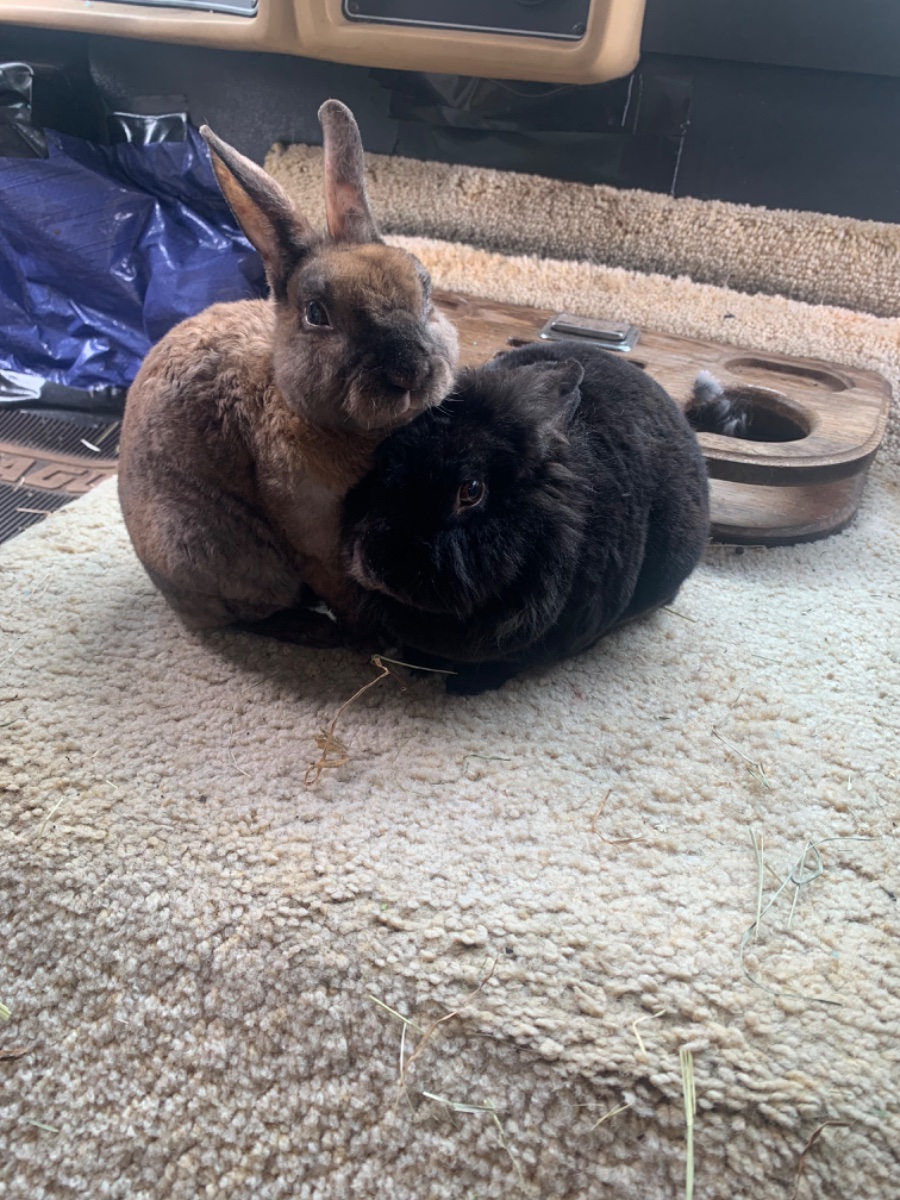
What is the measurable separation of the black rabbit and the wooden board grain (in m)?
0.54

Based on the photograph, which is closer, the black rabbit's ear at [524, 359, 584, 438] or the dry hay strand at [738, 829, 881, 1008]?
the dry hay strand at [738, 829, 881, 1008]

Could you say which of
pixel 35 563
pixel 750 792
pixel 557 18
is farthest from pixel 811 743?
pixel 557 18

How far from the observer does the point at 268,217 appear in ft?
4.89

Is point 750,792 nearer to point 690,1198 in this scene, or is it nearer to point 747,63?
point 690,1198

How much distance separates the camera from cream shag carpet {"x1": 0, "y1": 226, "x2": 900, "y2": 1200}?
1090mm

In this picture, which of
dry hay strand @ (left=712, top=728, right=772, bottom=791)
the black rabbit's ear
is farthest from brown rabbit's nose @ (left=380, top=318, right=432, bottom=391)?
dry hay strand @ (left=712, top=728, right=772, bottom=791)

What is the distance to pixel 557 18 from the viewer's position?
2.30m

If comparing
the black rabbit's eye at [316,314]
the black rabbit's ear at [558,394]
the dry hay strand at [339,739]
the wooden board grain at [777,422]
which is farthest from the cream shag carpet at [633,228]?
the dry hay strand at [339,739]

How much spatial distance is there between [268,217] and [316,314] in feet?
0.72

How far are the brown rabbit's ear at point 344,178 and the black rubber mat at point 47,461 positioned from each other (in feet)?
5.13

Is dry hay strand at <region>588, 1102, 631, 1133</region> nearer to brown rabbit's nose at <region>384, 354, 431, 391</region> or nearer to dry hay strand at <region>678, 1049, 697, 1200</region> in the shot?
dry hay strand at <region>678, 1049, 697, 1200</region>

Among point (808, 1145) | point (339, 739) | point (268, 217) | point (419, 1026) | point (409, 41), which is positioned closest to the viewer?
point (808, 1145)

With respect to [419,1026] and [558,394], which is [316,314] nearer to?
[558,394]

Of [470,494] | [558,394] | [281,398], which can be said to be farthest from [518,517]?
[281,398]
